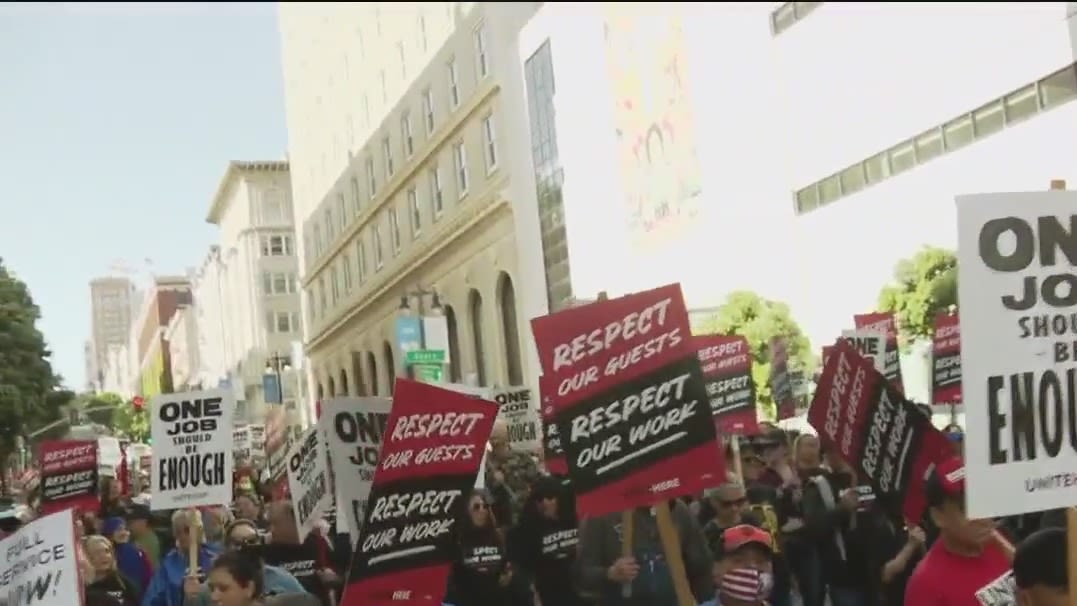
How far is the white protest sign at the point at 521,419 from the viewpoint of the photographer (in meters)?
17.4

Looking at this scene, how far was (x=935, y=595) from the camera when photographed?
4.81 metres

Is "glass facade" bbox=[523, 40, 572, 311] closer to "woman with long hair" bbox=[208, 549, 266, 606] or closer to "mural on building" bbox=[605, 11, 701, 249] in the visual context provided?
"mural on building" bbox=[605, 11, 701, 249]

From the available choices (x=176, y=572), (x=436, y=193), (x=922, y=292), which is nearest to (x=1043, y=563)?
(x=176, y=572)

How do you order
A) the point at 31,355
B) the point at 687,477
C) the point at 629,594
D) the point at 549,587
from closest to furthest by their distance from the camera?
the point at 687,477
the point at 629,594
the point at 549,587
the point at 31,355

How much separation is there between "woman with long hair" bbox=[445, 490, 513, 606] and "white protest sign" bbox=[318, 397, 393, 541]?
699 mm

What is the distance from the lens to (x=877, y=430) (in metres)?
7.34

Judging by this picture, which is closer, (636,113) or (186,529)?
(186,529)

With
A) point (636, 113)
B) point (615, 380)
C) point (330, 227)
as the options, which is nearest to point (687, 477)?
point (615, 380)

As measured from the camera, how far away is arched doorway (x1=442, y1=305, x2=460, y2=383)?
46875 millimetres

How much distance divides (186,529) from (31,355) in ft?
74.3

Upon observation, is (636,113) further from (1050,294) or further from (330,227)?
(1050,294)

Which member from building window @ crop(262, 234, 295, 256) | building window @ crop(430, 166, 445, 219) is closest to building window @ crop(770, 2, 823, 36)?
building window @ crop(430, 166, 445, 219)

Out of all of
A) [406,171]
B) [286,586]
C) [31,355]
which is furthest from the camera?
[406,171]

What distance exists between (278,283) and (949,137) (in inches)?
1900
